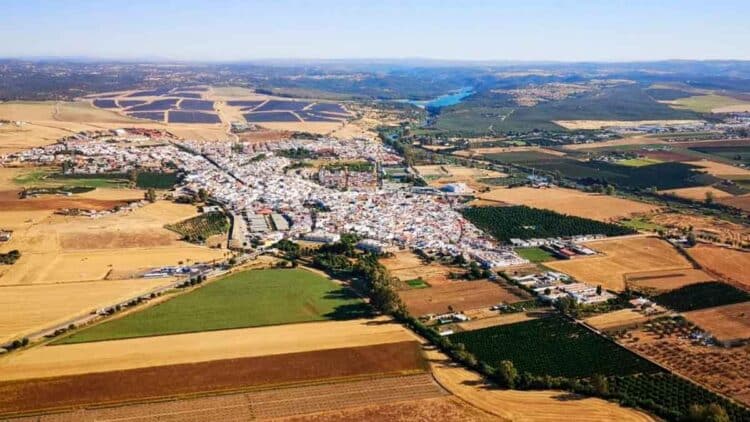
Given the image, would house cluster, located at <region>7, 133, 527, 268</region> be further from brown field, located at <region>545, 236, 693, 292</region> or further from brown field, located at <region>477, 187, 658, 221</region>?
brown field, located at <region>477, 187, 658, 221</region>

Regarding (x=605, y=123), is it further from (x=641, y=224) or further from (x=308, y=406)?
(x=308, y=406)

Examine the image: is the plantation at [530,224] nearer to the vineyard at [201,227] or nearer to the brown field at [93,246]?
the vineyard at [201,227]

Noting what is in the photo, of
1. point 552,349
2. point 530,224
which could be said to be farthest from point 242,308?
point 530,224

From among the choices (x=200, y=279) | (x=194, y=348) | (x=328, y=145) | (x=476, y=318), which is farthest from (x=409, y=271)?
(x=328, y=145)

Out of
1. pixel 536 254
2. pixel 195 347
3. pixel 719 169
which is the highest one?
pixel 719 169

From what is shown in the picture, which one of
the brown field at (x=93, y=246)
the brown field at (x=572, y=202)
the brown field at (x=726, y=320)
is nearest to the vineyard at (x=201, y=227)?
the brown field at (x=93, y=246)

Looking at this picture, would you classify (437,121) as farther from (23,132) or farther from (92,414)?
(92,414)
